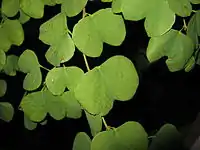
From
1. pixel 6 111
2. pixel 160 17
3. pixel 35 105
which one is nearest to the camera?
pixel 160 17

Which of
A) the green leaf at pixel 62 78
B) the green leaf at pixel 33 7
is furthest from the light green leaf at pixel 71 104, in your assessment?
the green leaf at pixel 33 7

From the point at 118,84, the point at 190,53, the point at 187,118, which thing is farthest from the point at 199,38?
the point at 187,118

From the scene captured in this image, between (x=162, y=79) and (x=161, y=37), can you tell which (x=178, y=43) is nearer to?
(x=161, y=37)

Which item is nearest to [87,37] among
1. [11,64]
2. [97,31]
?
[97,31]

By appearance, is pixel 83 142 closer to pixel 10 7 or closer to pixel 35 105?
pixel 35 105

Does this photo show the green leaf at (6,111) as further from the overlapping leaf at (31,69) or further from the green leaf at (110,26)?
the green leaf at (110,26)

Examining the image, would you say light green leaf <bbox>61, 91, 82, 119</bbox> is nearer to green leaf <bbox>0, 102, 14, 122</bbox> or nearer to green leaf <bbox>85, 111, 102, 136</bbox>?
green leaf <bbox>85, 111, 102, 136</bbox>
